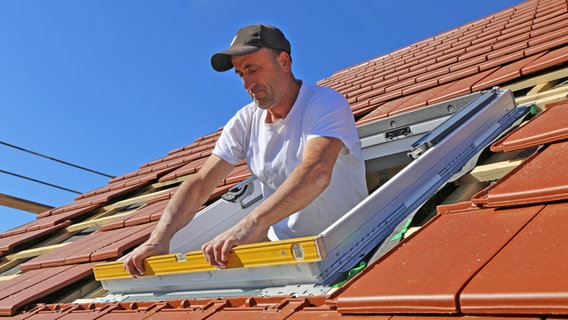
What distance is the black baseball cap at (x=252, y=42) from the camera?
2297 millimetres

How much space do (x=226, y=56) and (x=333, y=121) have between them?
1.90 ft

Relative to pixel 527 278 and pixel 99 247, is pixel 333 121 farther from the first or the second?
pixel 99 247

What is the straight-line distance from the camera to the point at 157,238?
245cm

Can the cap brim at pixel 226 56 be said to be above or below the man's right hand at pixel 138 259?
above

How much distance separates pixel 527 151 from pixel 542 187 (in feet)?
2.62

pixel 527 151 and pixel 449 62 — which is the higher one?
pixel 449 62

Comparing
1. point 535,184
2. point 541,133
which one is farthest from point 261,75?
point 535,184

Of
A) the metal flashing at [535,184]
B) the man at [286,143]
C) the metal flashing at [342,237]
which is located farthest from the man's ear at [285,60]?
the metal flashing at [535,184]

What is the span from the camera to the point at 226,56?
2.40 m

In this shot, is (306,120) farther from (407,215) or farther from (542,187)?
(542,187)

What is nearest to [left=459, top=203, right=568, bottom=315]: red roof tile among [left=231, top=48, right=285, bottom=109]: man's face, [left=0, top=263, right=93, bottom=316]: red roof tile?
[left=231, top=48, right=285, bottom=109]: man's face

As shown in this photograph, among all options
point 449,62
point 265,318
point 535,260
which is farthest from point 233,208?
point 449,62

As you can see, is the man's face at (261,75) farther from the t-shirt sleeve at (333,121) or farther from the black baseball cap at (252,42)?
the t-shirt sleeve at (333,121)

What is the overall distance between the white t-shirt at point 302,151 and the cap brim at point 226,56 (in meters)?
0.28
